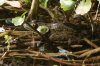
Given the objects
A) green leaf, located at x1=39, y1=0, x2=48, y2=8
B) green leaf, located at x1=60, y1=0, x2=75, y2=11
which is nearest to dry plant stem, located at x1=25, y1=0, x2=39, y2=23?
green leaf, located at x1=39, y1=0, x2=48, y2=8

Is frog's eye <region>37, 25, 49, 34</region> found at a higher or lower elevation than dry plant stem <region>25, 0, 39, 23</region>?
lower

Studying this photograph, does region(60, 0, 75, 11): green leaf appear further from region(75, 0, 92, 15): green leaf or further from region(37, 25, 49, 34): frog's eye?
region(37, 25, 49, 34): frog's eye

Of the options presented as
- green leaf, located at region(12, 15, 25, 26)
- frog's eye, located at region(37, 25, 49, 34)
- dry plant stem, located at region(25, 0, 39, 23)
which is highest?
dry plant stem, located at region(25, 0, 39, 23)

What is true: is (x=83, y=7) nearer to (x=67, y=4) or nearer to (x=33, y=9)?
(x=67, y=4)

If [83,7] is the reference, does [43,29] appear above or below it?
below

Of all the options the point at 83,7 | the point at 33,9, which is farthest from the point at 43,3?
the point at 83,7

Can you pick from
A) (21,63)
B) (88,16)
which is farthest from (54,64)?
(88,16)

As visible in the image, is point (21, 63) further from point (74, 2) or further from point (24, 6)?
point (74, 2)

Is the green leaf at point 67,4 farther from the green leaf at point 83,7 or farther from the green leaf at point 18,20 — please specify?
the green leaf at point 18,20

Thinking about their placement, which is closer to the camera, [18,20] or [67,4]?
[67,4]
